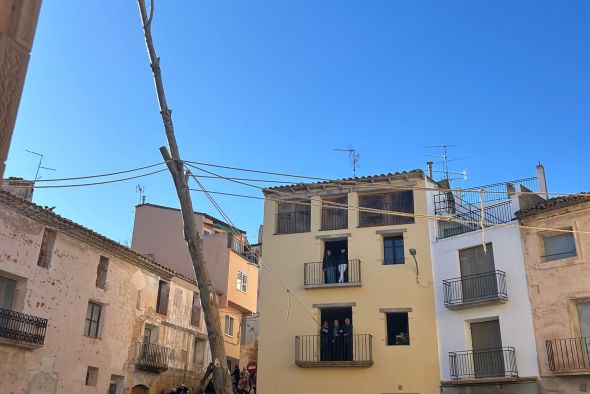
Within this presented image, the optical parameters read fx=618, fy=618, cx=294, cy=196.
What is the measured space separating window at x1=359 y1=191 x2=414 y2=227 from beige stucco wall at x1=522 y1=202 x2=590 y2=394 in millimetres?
6336

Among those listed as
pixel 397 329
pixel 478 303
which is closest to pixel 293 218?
pixel 397 329

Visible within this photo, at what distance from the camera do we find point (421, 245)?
2816 cm

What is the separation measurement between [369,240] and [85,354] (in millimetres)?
13707

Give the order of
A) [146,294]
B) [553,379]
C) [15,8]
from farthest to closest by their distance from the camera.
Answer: [146,294] → [553,379] → [15,8]

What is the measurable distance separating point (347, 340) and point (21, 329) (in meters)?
13.4

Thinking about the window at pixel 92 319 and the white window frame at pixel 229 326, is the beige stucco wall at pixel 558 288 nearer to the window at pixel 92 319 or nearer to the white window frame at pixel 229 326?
the window at pixel 92 319

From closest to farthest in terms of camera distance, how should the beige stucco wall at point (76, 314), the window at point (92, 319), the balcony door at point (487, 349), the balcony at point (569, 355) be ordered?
the balcony at point (569, 355) < the beige stucco wall at point (76, 314) < the balcony door at point (487, 349) < the window at point (92, 319)

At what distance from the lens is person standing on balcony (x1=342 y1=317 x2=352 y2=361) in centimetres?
Answer: 2736

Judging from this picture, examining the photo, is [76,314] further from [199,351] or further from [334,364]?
[334,364]

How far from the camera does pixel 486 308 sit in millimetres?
25000

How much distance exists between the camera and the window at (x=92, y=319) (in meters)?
27.6

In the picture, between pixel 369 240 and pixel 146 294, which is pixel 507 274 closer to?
pixel 369 240

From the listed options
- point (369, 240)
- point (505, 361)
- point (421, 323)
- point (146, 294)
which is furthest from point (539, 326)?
point (146, 294)

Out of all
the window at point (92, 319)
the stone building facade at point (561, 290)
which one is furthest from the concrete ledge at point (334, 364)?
the window at point (92, 319)
